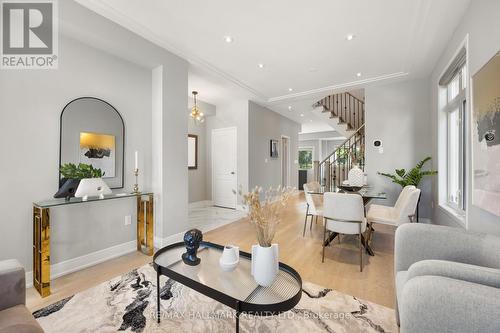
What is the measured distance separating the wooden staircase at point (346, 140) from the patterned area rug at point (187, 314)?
4149 millimetres

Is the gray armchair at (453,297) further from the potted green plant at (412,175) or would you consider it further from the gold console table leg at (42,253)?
the potted green plant at (412,175)

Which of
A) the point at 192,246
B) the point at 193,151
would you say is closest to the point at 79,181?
the point at 192,246

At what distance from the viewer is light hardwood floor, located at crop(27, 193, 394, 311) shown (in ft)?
6.60

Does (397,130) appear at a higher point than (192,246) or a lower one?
higher

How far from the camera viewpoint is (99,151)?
266cm

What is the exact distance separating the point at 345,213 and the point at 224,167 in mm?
3763

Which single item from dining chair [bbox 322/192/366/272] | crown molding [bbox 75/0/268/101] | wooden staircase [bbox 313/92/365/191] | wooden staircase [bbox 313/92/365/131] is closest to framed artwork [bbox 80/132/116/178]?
crown molding [bbox 75/0/268/101]

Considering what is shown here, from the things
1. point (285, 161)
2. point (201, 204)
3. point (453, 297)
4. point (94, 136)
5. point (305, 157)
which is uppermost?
point (305, 157)

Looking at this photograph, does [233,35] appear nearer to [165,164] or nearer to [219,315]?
[165,164]

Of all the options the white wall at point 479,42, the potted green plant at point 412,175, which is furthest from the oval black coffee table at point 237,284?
the potted green plant at point 412,175

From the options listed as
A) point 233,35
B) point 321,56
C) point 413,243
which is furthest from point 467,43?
point 233,35

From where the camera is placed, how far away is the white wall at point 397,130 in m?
4.07

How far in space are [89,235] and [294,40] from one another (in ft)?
11.7

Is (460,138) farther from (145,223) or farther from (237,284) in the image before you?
(145,223)
